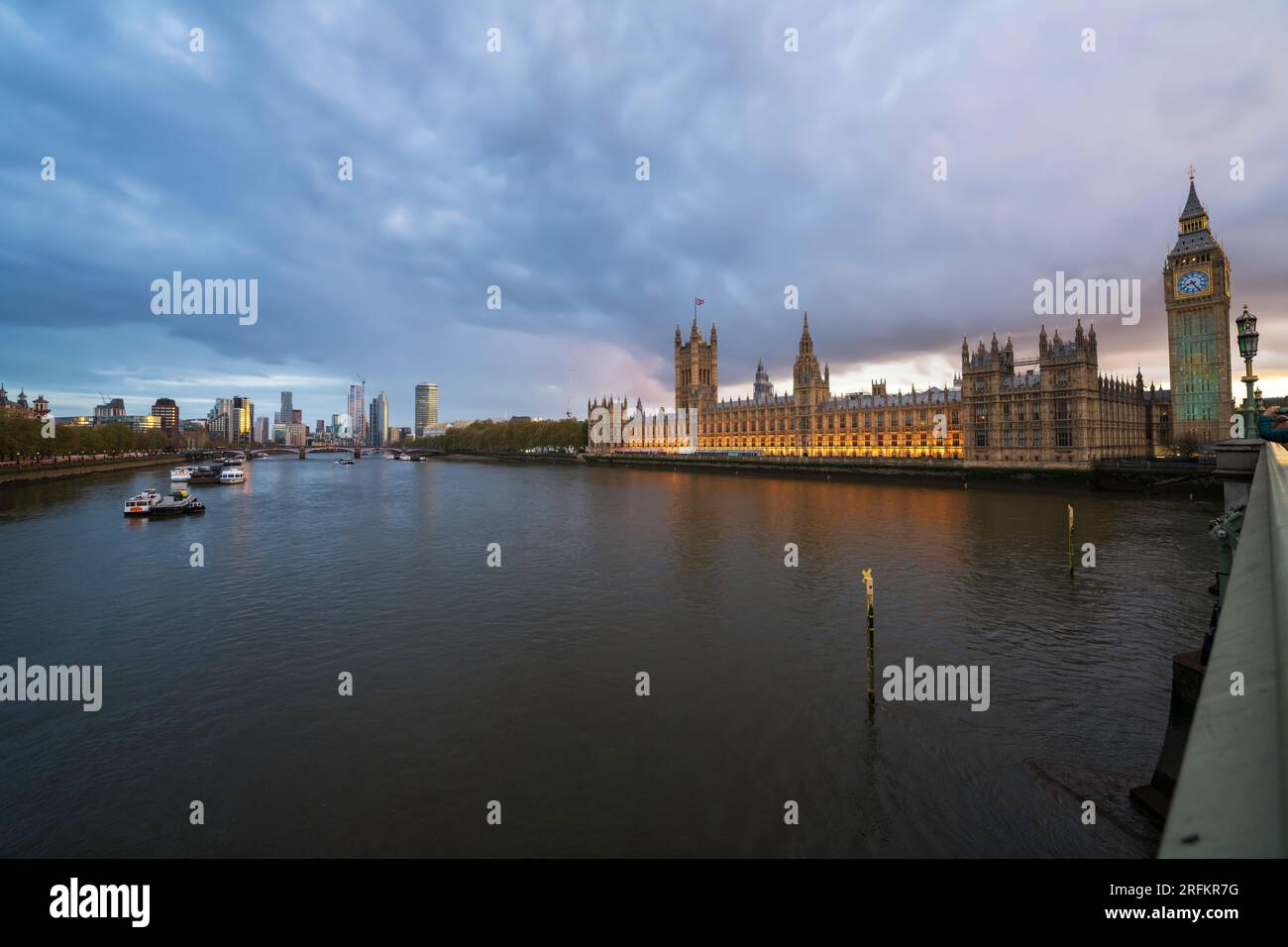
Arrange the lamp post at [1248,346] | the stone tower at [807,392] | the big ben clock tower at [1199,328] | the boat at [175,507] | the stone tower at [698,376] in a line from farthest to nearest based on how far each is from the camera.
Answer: the stone tower at [698,376] < the stone tower at [807,392] < the big ben clock tower at [1199,328] < the boat at [175,507] < the lamp post at [1248,346]

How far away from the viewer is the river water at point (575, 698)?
12547 mm

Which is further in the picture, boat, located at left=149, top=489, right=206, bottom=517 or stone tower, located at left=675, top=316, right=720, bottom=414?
stone tower, located at left=675, top=316, right=720, bottom=414

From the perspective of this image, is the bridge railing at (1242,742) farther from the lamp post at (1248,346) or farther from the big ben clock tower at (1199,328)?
the big ben clock tower at (1199,328)

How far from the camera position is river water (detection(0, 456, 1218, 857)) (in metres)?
12.5

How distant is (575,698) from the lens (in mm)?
18375

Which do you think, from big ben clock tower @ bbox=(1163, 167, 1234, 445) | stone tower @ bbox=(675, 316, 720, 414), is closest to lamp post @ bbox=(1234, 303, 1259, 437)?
big ben clock tower @ bbox=(1163, 167, 1234, 445)

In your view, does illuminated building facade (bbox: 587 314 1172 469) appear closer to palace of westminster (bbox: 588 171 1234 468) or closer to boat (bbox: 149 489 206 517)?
palace of westminster (bbox: 588 171 1234 468)

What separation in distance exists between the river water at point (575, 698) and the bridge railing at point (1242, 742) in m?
9.53

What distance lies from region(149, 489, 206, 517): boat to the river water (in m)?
15.1

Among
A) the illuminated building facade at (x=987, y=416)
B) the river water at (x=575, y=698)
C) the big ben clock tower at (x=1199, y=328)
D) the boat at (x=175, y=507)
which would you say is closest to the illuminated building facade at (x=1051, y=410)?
the illuminated building facade at (x=987, y=416)

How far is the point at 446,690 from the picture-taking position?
746 inches

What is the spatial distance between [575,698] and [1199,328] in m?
133

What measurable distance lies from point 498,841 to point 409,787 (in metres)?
3.14
